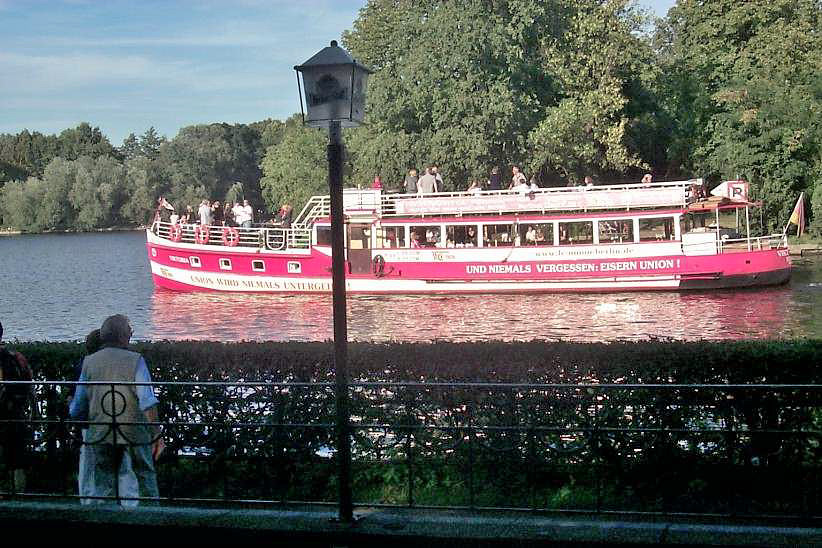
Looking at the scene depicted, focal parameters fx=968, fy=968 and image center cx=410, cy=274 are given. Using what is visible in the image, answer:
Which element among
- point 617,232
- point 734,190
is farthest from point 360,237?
point 734,190

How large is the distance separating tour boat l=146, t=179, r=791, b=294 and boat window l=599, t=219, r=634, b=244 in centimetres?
5

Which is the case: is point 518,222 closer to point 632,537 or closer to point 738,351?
point 738,351

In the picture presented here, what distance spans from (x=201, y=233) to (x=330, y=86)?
32.5 metres

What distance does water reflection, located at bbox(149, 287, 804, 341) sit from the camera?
26.5m

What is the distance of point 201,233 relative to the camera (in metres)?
38.5

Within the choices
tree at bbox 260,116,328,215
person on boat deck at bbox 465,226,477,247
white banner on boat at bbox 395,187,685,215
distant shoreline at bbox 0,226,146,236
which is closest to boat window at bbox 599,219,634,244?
white banner on boat at bbox 395,187,685,215

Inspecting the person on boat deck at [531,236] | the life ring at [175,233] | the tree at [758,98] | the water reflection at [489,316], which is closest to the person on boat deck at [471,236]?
the person on boat deck at [531,236]

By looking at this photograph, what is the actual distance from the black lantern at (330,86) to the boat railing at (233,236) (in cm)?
2968

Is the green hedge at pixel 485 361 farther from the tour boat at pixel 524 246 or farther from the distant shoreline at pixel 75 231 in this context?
the distant shoreline at pixel 75 231

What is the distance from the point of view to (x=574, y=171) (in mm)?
52094

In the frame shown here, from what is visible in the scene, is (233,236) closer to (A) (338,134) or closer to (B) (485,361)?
(B) (485,361)

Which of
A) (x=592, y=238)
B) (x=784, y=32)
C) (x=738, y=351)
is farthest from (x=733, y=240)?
(x=738, y=351)

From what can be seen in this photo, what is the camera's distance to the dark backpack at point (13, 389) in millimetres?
7770

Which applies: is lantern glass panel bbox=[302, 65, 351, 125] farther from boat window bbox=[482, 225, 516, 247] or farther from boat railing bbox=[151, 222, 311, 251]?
boat railing bbox=[151, 222, 311, 251]
